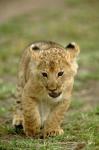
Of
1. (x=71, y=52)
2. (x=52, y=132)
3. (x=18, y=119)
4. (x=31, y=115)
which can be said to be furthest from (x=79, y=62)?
(x=31, y=115)

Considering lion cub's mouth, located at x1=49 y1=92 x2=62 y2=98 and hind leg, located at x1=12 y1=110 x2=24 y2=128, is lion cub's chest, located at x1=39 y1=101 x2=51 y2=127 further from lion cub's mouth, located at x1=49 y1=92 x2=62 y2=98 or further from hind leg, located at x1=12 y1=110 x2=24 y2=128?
hind leg, located at x1=12 y1=110 x2=24 y2=128

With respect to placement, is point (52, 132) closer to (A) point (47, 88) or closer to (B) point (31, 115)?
(B) point (31, 115)

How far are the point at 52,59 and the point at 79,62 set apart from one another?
→ 738 centimetres

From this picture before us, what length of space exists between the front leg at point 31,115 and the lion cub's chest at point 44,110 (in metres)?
0.10

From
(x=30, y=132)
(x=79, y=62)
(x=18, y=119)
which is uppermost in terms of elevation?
(x=79, y=62)

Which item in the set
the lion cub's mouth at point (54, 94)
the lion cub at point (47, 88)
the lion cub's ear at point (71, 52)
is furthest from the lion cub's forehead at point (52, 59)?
the lion cub's mouth at point (54, 94)

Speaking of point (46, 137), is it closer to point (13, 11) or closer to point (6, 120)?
point (6, 120)

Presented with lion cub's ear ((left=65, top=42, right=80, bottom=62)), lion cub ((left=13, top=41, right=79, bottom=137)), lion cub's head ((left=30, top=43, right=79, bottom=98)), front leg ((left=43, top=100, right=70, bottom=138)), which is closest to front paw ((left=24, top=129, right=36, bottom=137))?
lion cub ((left=13, top=41, right=79, bottom=137))

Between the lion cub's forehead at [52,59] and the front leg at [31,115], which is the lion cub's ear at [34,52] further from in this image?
the front leg at [31,115]

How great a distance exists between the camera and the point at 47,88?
25.2ft

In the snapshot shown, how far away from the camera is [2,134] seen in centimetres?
828

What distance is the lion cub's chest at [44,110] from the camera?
26.3 feet

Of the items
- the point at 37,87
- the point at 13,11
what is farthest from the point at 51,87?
the point at 13,11

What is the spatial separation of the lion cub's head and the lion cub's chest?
Result: 10.3 inches
